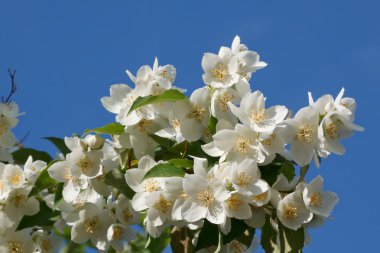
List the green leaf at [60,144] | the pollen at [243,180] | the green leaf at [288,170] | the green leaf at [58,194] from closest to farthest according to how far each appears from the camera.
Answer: the pollen at [243,180] < the green leaf at [288,170] < the green leaf at [58,194] < the green leaf at [60,144]

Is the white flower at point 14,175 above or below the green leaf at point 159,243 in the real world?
above

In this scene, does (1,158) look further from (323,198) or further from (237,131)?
(323,198)

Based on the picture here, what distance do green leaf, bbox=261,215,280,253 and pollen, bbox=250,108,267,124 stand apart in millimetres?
377

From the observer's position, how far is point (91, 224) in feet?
9.39

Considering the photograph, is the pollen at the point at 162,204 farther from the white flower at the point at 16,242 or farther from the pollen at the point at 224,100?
the white flower at the point at 16,242

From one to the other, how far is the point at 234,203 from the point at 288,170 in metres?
0.29

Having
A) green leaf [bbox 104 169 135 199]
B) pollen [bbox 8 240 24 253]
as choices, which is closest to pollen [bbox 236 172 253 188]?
green leaf [bbox 104 169 135 199]

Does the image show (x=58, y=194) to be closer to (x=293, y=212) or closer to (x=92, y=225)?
(x=92, y=225)

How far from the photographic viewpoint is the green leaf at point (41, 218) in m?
2.86

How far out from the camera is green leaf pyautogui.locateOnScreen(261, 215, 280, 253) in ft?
9.06

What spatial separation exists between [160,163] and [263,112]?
0.37 metres

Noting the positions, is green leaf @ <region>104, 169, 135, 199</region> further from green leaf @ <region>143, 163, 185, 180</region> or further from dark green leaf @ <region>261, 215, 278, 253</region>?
dark green leaf @ <region>261, 215, 278, 253</region>

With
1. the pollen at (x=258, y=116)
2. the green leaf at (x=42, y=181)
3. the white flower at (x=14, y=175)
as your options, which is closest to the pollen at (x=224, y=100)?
the pollen at (x=258, y=116)

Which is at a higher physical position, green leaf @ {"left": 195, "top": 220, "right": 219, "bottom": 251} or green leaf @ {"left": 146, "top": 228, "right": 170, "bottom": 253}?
green leaf @ {"left": 195, "top": 220, "right": 219, "bottom": 251}
